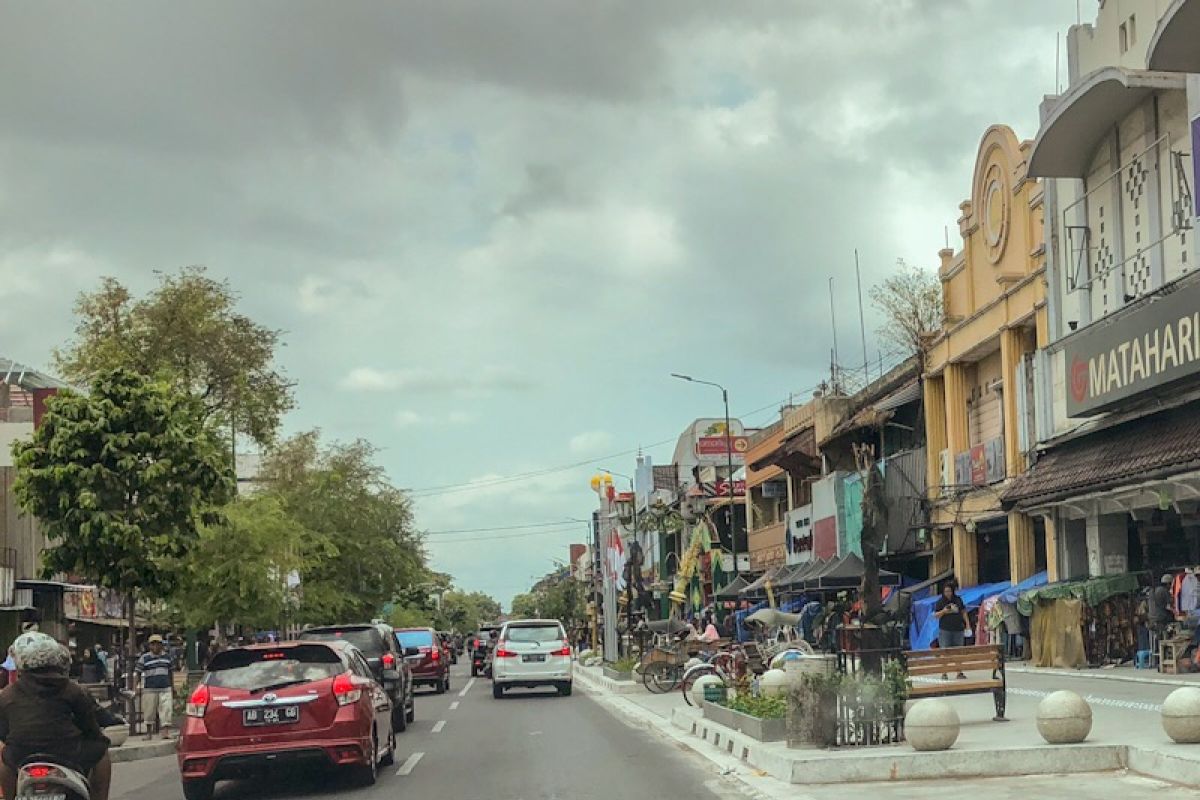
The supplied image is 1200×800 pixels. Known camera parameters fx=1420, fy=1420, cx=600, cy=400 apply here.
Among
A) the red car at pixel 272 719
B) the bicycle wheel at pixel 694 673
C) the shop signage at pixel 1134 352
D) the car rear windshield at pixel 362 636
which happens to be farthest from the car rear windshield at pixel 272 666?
the shop signage at pixel 1134 352

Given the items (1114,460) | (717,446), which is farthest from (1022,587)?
(717,446)

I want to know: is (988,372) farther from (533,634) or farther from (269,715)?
(269,715)

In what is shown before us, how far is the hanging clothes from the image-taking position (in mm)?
22812

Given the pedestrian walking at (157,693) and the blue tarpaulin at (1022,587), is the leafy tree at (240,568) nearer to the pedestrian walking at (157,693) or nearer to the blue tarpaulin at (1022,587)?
the pedestrian walking at (157,693)

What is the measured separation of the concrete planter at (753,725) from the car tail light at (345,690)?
186 inches

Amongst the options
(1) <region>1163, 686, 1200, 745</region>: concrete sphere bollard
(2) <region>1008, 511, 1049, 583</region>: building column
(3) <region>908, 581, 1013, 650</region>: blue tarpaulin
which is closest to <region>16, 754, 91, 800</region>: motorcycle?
(1) <region>1163, 686, 1200, 745</region>: concrete sphere bollard

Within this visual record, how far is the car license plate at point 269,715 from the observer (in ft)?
46.0

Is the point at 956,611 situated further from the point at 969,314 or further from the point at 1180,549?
the point at 969,314

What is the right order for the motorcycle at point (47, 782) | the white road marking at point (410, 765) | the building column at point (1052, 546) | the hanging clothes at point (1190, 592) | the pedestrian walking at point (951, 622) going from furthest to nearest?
the building column at point (1052, 546) → the pedestrian walking at point (951, 622) → the hanging clothes at point (1190, 592) → the white road marking at point (410, 765) → the motorcycle at point (47, 782)

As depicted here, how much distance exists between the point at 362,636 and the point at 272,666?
33.9ft

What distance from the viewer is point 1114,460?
25.3 m

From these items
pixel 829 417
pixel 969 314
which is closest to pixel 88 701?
pixel 969 314

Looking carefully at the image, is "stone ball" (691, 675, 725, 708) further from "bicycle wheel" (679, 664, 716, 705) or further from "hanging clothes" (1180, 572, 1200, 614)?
"hanging clothes" (1180, 572, 1200, 614)

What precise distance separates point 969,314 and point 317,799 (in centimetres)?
2599
